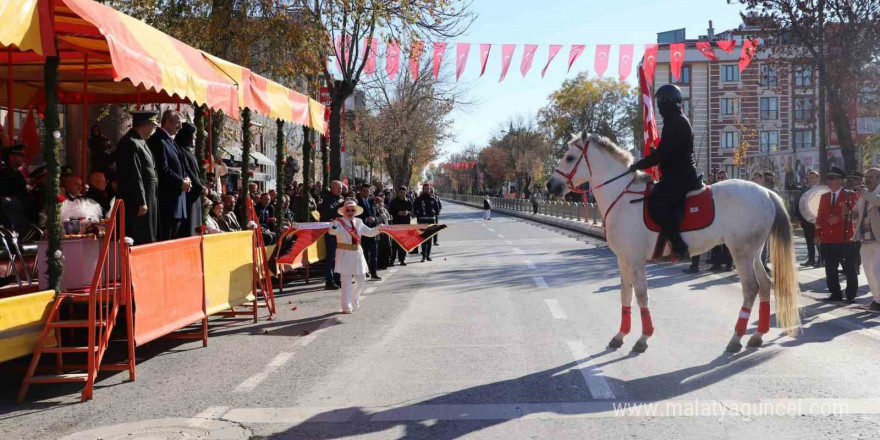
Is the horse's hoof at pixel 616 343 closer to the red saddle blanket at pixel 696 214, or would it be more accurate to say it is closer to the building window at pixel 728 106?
the red saddle blanket at pixel 696 214

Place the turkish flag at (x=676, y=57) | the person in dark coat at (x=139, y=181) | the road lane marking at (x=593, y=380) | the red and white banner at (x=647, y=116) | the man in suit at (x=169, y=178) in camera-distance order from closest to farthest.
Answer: the road lane marking at (x=593, y=380) < the person in dark coat at (x=139, y=181) < the man in suit at (x=169, y=178) < the red and white banner at (x=647, y=116) < the turkish flag at (x=676, y=57)

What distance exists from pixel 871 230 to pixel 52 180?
402 inches

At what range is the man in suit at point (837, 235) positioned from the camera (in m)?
12.4

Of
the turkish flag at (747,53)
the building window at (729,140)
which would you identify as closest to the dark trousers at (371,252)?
the turkish flag at (747,53)

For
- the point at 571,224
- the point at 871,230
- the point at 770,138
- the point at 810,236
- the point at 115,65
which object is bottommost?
the point at 571,224

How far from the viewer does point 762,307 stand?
8641 mm

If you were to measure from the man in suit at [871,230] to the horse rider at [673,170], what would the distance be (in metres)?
4.08

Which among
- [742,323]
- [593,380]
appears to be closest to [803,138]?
[742,323]

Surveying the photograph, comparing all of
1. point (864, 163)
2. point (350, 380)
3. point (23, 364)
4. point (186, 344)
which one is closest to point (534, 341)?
point (350, 380)

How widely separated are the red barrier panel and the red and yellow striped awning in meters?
1.70

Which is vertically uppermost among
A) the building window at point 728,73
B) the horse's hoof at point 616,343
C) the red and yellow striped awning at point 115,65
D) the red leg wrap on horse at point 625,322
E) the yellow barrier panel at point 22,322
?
the building window at point 728,73

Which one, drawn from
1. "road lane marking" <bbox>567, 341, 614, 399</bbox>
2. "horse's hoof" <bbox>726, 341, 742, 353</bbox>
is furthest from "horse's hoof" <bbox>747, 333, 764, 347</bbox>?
"road lane marking" <bbox>567, 341, 614, 399</bbox>

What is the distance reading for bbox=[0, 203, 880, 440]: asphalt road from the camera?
579 cm

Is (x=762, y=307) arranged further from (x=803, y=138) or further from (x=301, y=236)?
(x=803, y=138)
